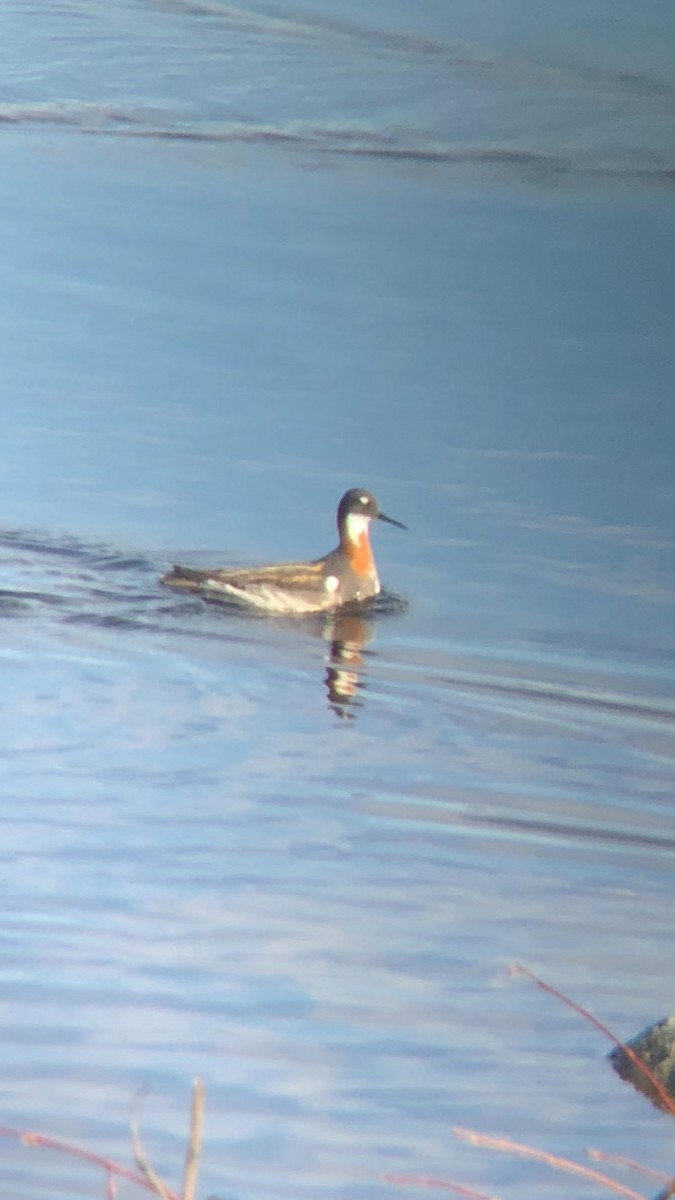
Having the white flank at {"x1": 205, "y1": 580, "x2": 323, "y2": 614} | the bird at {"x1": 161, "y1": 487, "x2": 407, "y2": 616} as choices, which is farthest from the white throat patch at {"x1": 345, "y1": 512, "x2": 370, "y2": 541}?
the white flank at {"x1": 205, "y1": 580, "x2": 323, "y2": 614}

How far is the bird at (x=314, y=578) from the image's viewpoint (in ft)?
10.6

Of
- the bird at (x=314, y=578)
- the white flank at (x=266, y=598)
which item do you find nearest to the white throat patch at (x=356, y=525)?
the bird at (x=314, y=578)

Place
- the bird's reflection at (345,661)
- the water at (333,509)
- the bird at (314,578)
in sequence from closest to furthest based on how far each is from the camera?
1. the water at (333,509)
2. the bird's reflection at (345,661)
3. the bird at (314,578)

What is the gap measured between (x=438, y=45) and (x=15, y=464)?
112 cm

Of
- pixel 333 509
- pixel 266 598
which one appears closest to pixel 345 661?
pixel 266 598

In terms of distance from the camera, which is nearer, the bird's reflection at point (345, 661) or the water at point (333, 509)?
the water at point (333, 509)

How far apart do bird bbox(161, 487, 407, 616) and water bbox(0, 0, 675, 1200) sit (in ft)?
0.13

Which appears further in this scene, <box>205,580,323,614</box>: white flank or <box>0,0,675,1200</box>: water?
<box>205,580,323,614</box>: white flank

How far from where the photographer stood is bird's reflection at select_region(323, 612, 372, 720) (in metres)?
3.02

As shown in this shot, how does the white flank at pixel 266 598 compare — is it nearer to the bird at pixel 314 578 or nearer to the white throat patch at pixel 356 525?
the bird at pixel 314 578

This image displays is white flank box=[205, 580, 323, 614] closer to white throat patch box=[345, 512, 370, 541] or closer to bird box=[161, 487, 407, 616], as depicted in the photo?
bird box=[161, 487, 407, 616]

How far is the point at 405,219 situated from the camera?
360 cm

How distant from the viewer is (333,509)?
3.40 metres

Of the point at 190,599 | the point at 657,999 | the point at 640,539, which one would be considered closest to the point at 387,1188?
the point at 657,999
